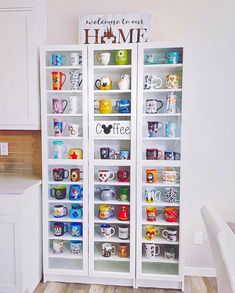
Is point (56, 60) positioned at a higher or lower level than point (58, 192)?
higher

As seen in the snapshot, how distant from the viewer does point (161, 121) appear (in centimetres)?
244

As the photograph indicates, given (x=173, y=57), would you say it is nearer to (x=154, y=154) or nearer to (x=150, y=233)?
(x=154, y=154)

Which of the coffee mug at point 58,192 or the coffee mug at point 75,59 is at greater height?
the coffee mug at point 75,59

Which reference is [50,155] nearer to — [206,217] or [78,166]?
[78,166]

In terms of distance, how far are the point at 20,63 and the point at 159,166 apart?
1.33m

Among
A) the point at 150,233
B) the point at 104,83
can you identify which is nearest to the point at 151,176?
the point at 150,233

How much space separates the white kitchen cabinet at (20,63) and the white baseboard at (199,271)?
1.72 metres

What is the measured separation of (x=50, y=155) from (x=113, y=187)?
1.89ft

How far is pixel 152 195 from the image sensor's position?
2.33m

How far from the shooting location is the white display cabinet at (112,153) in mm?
2262

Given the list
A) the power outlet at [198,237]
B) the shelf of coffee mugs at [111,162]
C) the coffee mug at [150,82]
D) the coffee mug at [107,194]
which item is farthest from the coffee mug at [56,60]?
the power outlet at [198,237]

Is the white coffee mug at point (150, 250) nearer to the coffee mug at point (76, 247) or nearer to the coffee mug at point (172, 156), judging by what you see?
the coffee mug at point (76, 247)

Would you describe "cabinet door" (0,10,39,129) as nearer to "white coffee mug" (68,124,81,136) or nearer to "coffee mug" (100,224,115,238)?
"white coffee mug" (68,124,81,136)

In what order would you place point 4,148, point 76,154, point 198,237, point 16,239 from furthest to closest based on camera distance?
point 4,148, point 198,237, point 76,154, point 16,239
